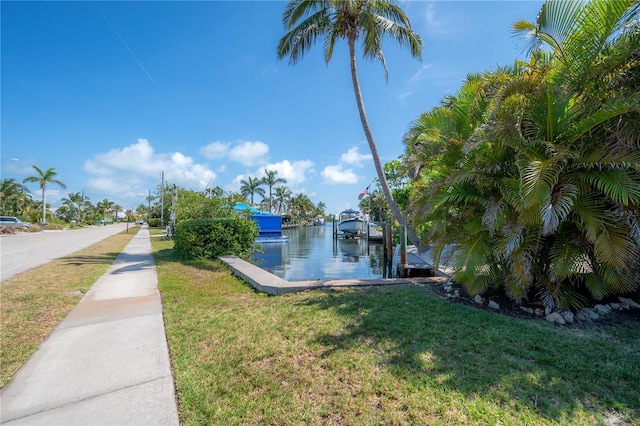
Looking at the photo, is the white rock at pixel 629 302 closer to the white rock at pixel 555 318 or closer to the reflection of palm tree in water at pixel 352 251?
the white rock at pixel 555 318

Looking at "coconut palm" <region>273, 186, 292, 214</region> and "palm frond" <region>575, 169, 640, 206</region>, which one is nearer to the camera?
"palm frond" <region>575, 169, 640, 206</region>

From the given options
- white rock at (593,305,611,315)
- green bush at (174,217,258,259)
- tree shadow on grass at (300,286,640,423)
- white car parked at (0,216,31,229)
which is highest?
white car parked at (0,216,31,229)

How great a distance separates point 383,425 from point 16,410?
2.96m

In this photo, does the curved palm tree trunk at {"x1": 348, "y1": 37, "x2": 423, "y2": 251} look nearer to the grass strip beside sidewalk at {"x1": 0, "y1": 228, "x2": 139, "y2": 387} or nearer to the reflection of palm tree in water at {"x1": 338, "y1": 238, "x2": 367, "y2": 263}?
the reflection of palm tree in water at {"x1": 338, "y1": 238, "x2": 367, "y2": 263}

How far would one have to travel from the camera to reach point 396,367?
2.93 meters

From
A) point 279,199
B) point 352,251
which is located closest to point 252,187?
point 279,199

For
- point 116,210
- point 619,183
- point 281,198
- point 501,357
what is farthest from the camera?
point 116,210

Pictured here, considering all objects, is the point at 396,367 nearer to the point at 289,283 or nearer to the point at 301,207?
the point at 289,283

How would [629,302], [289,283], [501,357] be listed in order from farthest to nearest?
[289,283]
[629,302]
[501,357]

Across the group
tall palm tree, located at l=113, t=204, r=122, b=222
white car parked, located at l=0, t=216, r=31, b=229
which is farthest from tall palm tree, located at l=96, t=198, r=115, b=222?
white car parked, located at l=0, t=216, r=31, b=229

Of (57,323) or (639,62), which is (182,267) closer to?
(57,323)

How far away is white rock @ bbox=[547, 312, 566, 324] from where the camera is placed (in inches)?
163

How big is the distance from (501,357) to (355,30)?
1003cm

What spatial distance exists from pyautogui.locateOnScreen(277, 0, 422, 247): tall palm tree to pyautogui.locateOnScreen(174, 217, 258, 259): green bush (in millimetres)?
5689
